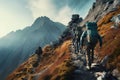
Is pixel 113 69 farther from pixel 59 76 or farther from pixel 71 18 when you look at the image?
pixel 71 18

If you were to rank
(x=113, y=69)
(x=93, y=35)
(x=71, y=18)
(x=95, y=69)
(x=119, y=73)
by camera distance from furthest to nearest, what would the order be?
Answer: (x=71, y=18) < (x=113, y=69) < (x=119, y=73) < (x=95, y=69) < (x=93, y=35)

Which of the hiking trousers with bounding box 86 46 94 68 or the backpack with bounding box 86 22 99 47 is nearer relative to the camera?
the backpack with bounding box 86 22 99 47

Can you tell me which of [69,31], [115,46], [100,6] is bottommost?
[115,46]

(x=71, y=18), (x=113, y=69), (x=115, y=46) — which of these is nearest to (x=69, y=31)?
(x=71, y=18)

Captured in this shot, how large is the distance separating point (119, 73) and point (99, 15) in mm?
122676

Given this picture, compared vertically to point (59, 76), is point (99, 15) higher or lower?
higher

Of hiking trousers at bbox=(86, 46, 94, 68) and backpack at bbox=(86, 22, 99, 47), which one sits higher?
backpack at bbox=(86, 22, 99, 47)

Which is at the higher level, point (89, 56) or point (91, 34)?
point (91, 34)

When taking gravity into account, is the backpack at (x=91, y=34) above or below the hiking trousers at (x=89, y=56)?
above

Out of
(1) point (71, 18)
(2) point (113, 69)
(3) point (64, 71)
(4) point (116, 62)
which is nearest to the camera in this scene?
(2) point (113, 69)

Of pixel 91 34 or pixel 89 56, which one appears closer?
pixel 91 34

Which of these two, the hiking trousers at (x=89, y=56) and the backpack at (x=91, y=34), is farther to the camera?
the hiking trousers at (x=89, y=56)

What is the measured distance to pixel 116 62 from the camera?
6738 centimetres

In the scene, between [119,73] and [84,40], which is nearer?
[84,40]
